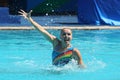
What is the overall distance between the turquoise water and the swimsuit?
109mm

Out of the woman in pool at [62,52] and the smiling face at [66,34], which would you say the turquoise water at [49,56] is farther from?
the smiling face at [66,34]

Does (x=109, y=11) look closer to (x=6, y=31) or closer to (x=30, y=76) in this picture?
(x=6, y=31)

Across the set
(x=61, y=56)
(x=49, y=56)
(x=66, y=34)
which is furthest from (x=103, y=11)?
(x=66, y=34)

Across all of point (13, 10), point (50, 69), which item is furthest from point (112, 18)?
point (50, 69)

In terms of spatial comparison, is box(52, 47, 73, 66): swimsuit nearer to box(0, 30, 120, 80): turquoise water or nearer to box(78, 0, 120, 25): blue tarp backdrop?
box(0, 30, 120, 80): turquoise water

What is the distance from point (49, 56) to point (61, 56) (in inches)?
96.4

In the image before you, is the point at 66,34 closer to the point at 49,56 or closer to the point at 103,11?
the point at 49,56

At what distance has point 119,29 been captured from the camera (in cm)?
1380

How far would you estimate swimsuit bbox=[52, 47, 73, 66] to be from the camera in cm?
627

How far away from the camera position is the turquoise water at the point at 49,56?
6.39 metres

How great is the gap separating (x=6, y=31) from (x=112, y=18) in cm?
402

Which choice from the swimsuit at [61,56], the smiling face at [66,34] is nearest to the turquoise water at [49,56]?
the swimsuit at [61,56]

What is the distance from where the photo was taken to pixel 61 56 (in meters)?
6.29

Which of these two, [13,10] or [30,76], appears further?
[13,10]
